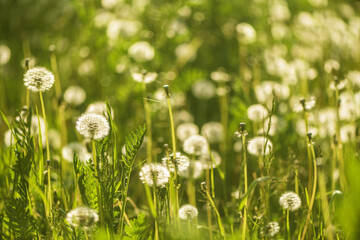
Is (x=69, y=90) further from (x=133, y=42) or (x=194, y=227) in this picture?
(x=194, y=227)

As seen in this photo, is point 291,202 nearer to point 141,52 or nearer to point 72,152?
point 72,152

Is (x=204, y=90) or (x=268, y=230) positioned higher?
(x=204, y=90)

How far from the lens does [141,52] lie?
6.46 feet

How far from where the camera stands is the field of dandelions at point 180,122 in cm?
86

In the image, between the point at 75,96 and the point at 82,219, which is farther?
the point at 75,96

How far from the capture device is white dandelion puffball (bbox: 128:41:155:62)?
6.38ft

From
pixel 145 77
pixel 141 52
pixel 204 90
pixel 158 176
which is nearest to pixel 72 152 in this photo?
pixel 145 77

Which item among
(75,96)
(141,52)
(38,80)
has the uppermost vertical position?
(141,52)

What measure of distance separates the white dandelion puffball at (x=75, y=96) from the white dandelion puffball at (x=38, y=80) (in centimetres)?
101

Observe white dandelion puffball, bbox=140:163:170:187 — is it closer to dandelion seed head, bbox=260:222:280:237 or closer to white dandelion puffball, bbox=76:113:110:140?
white dandelion puffball, bbox=76:113:110:140

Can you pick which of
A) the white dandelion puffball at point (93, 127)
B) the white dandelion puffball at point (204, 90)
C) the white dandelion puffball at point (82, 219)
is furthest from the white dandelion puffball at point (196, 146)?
the white dandelion puffball at point (204, 90)

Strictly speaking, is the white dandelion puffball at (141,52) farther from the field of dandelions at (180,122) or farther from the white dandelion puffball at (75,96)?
the white dandelion puffball at (75,96)

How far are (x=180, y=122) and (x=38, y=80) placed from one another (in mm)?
1018

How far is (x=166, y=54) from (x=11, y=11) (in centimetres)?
139
